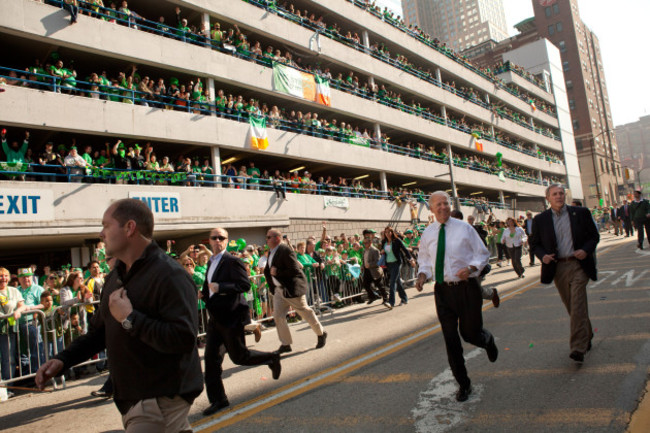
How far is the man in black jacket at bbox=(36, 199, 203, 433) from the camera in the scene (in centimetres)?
207

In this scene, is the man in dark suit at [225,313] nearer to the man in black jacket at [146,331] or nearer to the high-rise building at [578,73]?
the man in black jacket at [146,331]

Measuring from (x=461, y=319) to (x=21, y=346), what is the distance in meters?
6.51

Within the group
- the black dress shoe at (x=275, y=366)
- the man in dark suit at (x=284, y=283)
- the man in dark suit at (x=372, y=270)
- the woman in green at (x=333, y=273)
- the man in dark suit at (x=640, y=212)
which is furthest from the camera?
the man in dark suit at (x=640, y=212)

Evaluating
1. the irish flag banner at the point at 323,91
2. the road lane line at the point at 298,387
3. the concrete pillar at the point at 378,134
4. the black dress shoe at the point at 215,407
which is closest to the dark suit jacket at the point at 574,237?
the road lane line at the point at 298,387

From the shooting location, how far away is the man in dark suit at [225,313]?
4750mm

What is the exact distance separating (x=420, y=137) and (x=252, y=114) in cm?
1926

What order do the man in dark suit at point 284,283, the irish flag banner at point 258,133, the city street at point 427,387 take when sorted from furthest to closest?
the irish flag banner at point 258,133 < the man in dark suit at point 284,283 < the city street at point 427,387

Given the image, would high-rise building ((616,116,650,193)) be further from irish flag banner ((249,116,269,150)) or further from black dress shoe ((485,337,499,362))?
black dress shoe ((485,337,499,362))

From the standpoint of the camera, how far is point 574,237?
497cm

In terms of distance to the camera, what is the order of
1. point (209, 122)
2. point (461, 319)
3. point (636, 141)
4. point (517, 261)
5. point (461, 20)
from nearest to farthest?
point (461, 319), point (517, 261), point (209, 122), point (461, 20), point (636, 141)

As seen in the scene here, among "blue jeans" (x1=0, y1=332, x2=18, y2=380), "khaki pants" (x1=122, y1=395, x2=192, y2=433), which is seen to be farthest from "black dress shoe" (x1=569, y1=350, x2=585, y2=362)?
"blue jeans" (x1=0, y1=332, x2=18, y2=380)

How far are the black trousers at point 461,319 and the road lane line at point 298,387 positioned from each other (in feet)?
5.39

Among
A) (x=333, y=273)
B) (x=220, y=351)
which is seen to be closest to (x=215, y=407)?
(x=220, y=351)

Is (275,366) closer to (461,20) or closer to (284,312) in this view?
(284,312)
